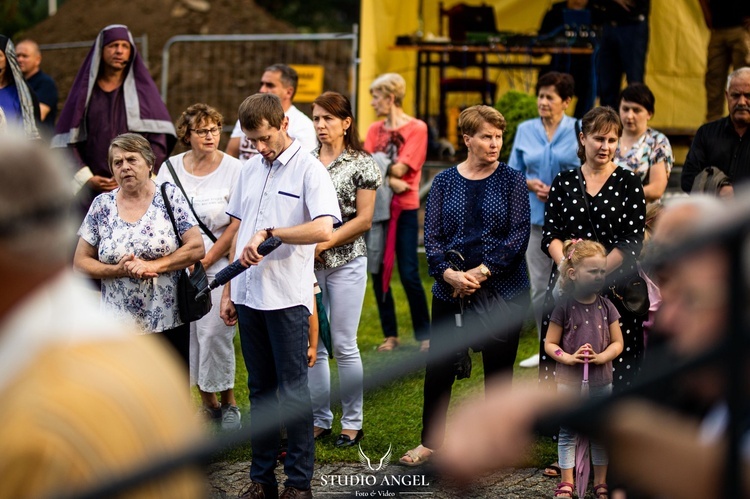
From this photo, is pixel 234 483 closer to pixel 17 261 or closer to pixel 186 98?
pixel 17 261

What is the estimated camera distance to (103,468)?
165cm

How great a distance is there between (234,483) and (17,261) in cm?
428

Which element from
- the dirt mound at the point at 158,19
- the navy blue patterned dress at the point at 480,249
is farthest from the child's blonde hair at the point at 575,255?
the dirt mound at the point at 158,19

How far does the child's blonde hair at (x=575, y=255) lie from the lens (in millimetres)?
5375

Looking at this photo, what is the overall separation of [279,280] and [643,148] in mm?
2927

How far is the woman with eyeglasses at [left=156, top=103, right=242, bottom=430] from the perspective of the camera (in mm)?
6465

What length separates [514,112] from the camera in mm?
9523

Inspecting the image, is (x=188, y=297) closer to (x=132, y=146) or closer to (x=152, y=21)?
(x=132, y=146)

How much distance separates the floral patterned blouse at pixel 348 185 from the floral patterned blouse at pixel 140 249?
95 centimetres

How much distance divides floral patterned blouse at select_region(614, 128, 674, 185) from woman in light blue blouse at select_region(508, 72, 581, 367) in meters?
0.36

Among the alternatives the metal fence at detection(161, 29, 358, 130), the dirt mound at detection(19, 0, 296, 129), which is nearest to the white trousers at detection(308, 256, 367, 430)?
the metal fence at detection(161, 29, 358, 130)

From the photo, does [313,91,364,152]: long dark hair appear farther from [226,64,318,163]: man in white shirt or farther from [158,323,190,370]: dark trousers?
[158,323,190,370]: dark trousers

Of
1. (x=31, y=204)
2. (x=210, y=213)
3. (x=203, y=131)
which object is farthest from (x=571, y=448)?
(x=31, y=204)

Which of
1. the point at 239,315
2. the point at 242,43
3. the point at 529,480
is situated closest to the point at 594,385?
the point at 529,480
